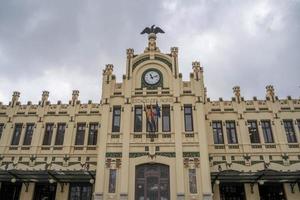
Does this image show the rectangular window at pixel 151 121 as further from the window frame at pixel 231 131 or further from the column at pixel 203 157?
the window frame at pixel 231 131

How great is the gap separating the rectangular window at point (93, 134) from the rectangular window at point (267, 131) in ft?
56.5

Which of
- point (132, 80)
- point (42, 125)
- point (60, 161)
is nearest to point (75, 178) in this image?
point (60, 161)

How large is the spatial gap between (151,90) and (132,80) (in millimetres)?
2239

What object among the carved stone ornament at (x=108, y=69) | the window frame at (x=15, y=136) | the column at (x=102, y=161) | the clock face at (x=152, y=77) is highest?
the carved stone ornament at (x=108, y=69)

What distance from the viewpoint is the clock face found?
28.4 m

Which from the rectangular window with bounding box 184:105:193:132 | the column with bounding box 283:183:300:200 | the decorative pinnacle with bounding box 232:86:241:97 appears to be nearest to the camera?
the column with bounding box 283:183:300:200

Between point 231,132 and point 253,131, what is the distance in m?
2.22

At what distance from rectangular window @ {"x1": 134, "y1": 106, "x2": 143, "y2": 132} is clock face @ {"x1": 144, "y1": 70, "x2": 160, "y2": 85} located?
2.99 m

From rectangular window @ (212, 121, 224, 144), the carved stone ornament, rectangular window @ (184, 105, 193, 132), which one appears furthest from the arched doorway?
the carved stone ornament

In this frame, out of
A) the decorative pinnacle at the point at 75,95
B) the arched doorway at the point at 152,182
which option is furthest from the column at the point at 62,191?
the decorative pinnacle at the point at 75,95

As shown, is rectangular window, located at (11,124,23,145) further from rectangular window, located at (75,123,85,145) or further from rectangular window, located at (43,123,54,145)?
rectangular window, located at (75,123,85,145)

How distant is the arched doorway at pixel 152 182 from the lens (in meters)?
23.4

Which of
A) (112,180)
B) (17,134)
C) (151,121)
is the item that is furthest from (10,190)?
(151,121)

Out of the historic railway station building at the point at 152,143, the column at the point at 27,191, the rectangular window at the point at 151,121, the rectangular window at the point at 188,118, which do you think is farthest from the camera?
the column at the point at 27,191
